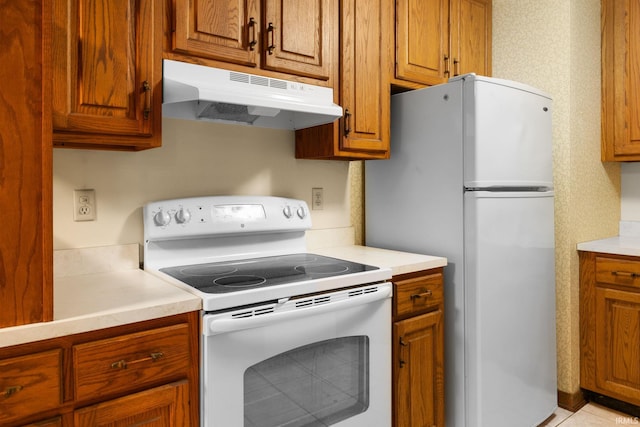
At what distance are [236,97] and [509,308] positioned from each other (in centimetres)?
149

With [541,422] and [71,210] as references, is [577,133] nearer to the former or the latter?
[541,422]

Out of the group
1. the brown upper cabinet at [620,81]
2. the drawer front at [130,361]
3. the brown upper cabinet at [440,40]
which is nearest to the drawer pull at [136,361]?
the drawer front at [130,361]

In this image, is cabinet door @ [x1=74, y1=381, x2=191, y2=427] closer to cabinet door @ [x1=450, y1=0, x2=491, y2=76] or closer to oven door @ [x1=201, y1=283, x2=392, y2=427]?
oven door @ [x1=201, y1=283, x2=392, y2=427]

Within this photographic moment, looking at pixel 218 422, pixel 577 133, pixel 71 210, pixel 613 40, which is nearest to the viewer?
pixel 218 422

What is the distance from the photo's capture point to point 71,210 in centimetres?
160

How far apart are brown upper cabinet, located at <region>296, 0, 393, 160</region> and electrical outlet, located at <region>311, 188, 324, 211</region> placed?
0.69 ft

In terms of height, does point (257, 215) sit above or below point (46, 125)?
below

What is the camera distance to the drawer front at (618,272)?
7.50 ft

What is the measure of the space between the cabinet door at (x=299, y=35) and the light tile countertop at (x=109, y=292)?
0.83 meters

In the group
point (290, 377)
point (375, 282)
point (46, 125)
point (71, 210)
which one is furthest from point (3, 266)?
point (375, 282)

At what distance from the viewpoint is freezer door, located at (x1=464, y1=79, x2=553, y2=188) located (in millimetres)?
1898

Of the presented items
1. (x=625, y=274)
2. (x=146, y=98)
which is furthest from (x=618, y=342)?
(x=146, y=98)

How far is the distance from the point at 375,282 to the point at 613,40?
2.20m

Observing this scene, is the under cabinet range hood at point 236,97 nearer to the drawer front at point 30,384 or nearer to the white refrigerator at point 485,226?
the white refrigerator at point 485,226
